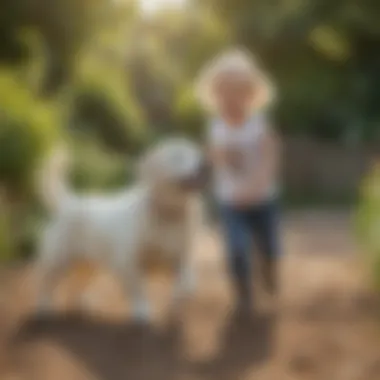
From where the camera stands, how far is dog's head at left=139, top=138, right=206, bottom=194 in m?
0.80

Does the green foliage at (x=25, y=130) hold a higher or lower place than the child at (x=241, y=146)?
higher

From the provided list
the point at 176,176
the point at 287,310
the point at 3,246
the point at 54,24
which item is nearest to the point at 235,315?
the point at 287,310

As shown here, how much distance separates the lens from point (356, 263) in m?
0.85

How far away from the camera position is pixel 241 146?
81cm

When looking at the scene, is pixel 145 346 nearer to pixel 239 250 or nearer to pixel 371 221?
pixel 239 250

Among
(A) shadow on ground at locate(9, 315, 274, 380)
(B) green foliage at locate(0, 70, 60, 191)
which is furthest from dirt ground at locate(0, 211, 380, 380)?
(B) green foliage at locate(0, 70, 60, 191)

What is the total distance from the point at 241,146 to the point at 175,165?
2.7 inches

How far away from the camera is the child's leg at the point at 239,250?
825mm

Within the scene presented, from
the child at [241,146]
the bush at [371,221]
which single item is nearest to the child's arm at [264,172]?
the child at [241,146]

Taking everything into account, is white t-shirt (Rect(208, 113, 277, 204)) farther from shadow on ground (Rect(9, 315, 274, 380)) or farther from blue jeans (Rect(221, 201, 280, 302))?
shadow on ground (Rect(9, 315, 274, 380))

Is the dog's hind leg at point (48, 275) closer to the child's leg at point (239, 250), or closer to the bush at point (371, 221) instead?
the child's leg at point (239, 250)

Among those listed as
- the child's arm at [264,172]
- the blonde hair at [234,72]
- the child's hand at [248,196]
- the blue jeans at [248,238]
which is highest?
the blonde hair at [234,72]

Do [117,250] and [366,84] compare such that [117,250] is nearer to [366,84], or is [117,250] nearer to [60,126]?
[60,126]

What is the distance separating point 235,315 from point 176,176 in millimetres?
158
